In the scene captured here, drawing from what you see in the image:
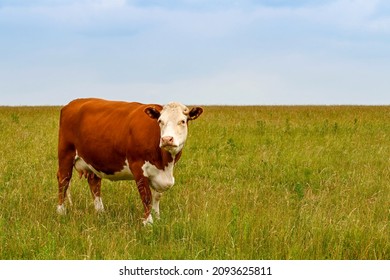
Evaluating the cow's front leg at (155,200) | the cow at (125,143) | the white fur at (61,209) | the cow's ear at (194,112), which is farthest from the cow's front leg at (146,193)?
the white fur at (61,209)

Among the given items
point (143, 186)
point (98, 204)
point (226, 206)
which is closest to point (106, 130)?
point (143, 186)

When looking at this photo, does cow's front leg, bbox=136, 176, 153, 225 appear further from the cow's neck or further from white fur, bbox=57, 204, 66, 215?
white fur, bbox=57, 204, 66, 215

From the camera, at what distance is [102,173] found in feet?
23.3

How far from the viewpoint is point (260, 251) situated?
523 cm

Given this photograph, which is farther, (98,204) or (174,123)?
(98,204)

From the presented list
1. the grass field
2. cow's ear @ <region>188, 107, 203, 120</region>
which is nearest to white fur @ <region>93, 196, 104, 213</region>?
the grass field

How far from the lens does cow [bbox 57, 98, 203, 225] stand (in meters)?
6.02

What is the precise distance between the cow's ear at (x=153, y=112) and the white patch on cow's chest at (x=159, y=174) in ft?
2.00

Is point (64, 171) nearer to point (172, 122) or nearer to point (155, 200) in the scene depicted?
point (155, 200)

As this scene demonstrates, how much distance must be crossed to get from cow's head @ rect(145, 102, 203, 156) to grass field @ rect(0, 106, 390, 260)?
35.9 inches

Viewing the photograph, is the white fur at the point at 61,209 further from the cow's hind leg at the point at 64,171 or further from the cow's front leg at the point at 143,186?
the cow's front leg at the point at 143,186

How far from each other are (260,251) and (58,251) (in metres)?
2.08

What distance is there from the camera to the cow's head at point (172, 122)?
572 centimetres

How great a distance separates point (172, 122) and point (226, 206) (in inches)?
62.9
